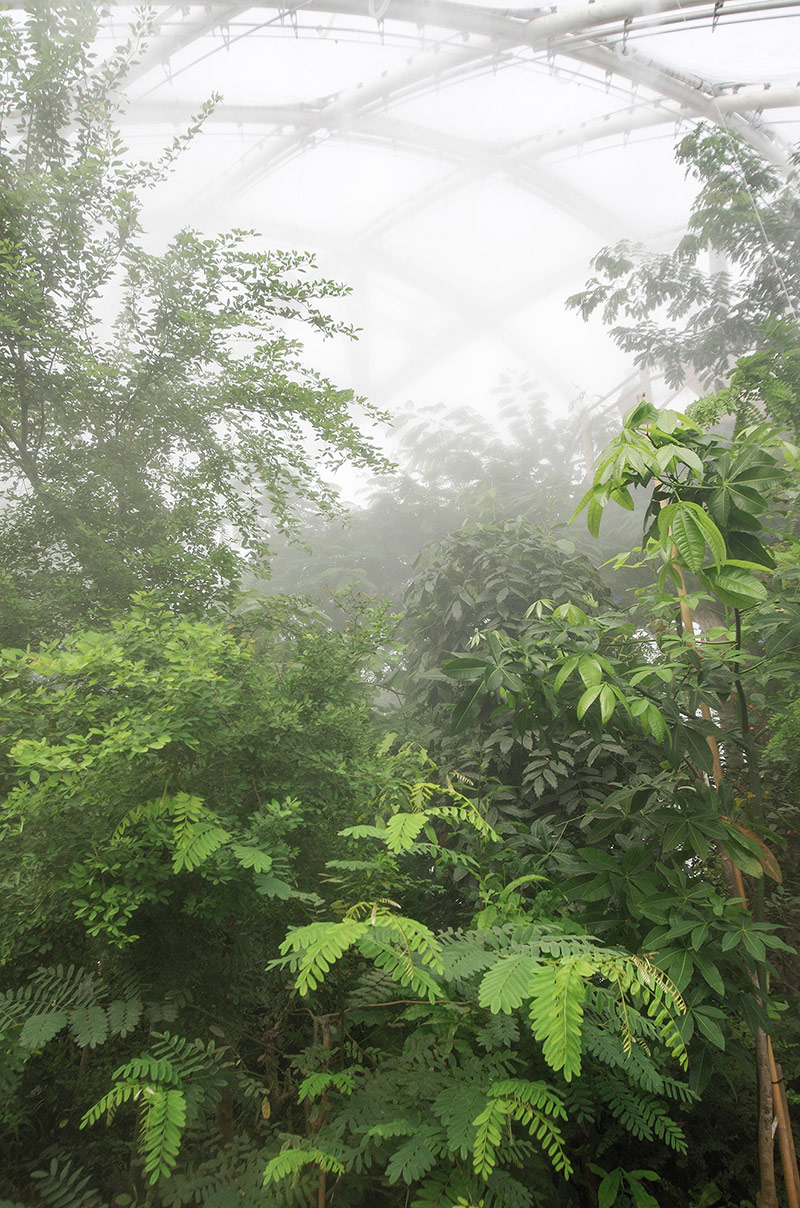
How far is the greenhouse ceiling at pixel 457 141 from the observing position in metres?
4.27

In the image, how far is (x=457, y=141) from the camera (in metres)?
5.58

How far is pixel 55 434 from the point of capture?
8.39ft

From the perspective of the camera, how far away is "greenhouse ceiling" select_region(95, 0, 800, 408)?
14.0 feet

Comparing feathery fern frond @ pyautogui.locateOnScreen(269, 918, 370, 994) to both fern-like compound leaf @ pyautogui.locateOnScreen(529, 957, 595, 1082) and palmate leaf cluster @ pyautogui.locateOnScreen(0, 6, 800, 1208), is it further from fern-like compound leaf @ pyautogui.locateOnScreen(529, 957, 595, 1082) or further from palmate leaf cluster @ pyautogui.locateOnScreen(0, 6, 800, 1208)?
fern-like compound leaf @ pyautogui.locateOnScreen(529, 957, 595, 1082)

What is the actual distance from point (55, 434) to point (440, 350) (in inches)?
191

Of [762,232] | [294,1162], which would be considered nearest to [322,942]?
[294,1162]

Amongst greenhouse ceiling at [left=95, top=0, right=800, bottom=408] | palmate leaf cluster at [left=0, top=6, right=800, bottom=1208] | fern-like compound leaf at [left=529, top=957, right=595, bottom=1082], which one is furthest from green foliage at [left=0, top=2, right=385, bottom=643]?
greenhouse ceiling at [left=95, top=0, right=800, bottom=408]

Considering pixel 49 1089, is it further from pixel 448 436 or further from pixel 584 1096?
pixel 448 436

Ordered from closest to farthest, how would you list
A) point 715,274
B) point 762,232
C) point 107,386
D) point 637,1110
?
point 637,1110
point 107,386
point 762,232
point 715,274

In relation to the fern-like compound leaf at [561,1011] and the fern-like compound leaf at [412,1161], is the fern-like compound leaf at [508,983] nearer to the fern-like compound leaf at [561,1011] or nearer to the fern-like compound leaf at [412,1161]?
Result: the fern-like compound leaf at [561,1011]

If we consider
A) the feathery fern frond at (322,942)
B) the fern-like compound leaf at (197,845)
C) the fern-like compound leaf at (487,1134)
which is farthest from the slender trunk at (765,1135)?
the fern-like compound leaf at (197,845)

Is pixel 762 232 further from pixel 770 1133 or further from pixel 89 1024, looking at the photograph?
pixel 89 1024

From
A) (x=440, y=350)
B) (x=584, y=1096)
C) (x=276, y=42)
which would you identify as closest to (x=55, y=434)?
(x=584, y=1096)

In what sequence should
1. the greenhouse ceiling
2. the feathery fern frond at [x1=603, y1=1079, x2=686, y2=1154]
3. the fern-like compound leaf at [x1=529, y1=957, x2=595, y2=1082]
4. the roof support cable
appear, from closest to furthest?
the fern-like compound leaf at [x1=529, y1=957, x2=595, y2=1082], the feathery fern frond at [x1=603, y1=1079, x2=686, y2=1154], the roof support cable, the greenhouse ceiling
